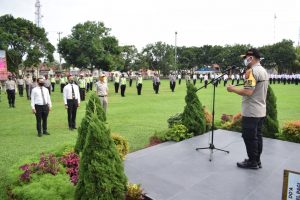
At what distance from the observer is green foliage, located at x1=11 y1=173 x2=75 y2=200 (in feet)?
11.9

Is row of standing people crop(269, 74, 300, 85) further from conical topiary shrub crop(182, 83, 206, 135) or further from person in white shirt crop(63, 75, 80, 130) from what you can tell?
person in white shirt crop(63, 75, 80, 130)

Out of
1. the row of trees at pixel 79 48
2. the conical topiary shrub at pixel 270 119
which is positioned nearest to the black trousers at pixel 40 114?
the conical topiary shrub at pixel 270 119

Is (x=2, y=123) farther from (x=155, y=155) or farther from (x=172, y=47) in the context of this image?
(x=172, y=47)

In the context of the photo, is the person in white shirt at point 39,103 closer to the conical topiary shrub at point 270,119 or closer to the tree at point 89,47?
the conical topiary shrub at point 270,119

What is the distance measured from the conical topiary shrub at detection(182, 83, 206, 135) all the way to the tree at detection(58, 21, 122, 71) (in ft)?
105

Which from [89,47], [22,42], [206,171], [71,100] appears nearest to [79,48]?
[89,47]

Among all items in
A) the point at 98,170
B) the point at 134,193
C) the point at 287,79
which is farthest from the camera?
the point at 287,79

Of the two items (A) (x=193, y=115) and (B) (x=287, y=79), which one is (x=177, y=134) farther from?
(B) (x=287, y=79)

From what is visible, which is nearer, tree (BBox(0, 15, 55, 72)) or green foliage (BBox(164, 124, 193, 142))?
green foliage (BBox(164, 124, 193, 142))

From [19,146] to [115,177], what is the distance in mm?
5151

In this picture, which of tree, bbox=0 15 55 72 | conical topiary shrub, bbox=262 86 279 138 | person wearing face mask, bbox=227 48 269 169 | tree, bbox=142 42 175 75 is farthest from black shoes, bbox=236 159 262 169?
tree, bbox=142 42 175 75

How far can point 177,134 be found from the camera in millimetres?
7254

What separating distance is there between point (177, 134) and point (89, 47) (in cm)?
3319

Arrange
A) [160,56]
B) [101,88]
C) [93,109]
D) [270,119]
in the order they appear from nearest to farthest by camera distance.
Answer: [93,109], [270,119], [101,88], [160,56]
